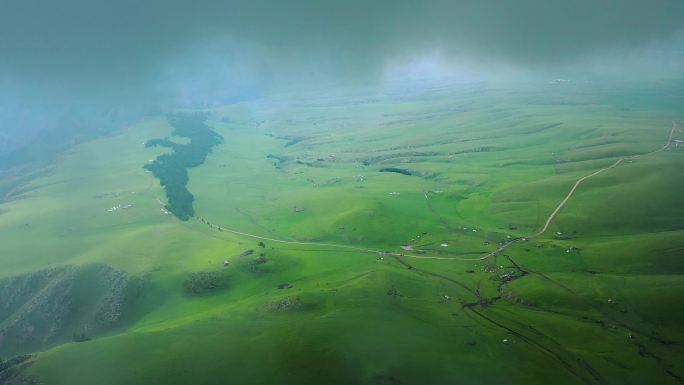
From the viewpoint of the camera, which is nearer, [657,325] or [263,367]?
[263,367]

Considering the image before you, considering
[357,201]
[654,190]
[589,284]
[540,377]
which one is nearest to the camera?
[540,377]

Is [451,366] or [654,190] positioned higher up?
[654,190]

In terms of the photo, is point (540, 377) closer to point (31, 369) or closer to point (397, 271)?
point (397, 271)

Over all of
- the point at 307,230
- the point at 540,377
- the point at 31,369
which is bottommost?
the point at 540,377

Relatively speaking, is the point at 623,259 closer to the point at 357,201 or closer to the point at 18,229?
the point at 357,201

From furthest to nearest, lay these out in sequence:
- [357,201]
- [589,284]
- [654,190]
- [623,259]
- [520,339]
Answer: [357,201]
[654,190]
[623,259]
[589,284]
[520,339]

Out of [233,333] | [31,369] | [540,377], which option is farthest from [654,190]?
[31,369]

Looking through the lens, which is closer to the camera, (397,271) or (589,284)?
(589,284)

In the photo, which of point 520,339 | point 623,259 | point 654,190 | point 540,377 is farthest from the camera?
point 654,190

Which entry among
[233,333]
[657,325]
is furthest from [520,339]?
[233,333]
